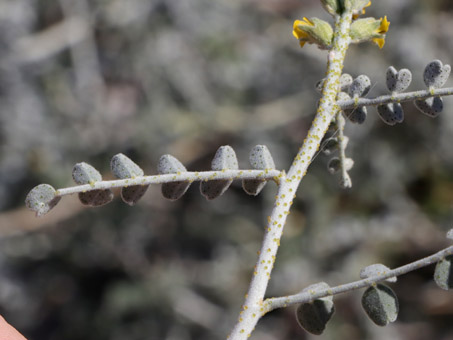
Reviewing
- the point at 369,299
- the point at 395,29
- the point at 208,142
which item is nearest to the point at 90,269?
the point at 208,142

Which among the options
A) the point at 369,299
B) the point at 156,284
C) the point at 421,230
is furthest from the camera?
the point at 421,230

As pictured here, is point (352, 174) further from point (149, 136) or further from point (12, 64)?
point (12, 64)

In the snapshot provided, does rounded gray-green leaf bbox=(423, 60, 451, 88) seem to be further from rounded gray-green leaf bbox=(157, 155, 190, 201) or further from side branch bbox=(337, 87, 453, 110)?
rounded gray-green leaf bbox=(157, 155, 190, 201)

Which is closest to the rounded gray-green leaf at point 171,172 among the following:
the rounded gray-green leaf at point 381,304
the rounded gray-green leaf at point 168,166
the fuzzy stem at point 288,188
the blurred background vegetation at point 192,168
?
the rounded gray-green leaf at point 168,166

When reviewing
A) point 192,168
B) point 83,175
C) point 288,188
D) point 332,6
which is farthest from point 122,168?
point 192,168

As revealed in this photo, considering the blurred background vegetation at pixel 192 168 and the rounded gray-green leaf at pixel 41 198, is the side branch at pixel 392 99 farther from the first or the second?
the blurred background vegetation at pixel 192 168
